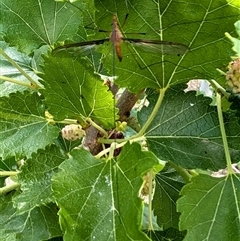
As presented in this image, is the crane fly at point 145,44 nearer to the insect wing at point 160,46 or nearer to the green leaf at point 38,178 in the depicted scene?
the insect wing at point 160,46

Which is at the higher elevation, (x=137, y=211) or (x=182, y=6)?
(x=182, y=6)

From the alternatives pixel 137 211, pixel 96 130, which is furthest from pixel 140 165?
pixel 96 130

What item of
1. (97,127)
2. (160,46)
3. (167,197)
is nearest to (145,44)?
(160,46)

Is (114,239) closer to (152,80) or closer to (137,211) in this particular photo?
(137,211)

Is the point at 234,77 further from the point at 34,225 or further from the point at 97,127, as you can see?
the point at 34,225

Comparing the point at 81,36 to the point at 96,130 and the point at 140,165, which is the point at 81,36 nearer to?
the point at 96,130

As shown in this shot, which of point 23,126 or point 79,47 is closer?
point 79,47

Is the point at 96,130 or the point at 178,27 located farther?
the point at 96,130

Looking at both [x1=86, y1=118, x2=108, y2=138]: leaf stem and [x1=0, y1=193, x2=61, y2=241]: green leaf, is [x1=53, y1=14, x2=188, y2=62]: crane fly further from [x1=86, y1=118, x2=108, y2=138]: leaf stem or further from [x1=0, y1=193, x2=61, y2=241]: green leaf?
[x1=0, y1=193, x2=61, y2=241]: green leaf
